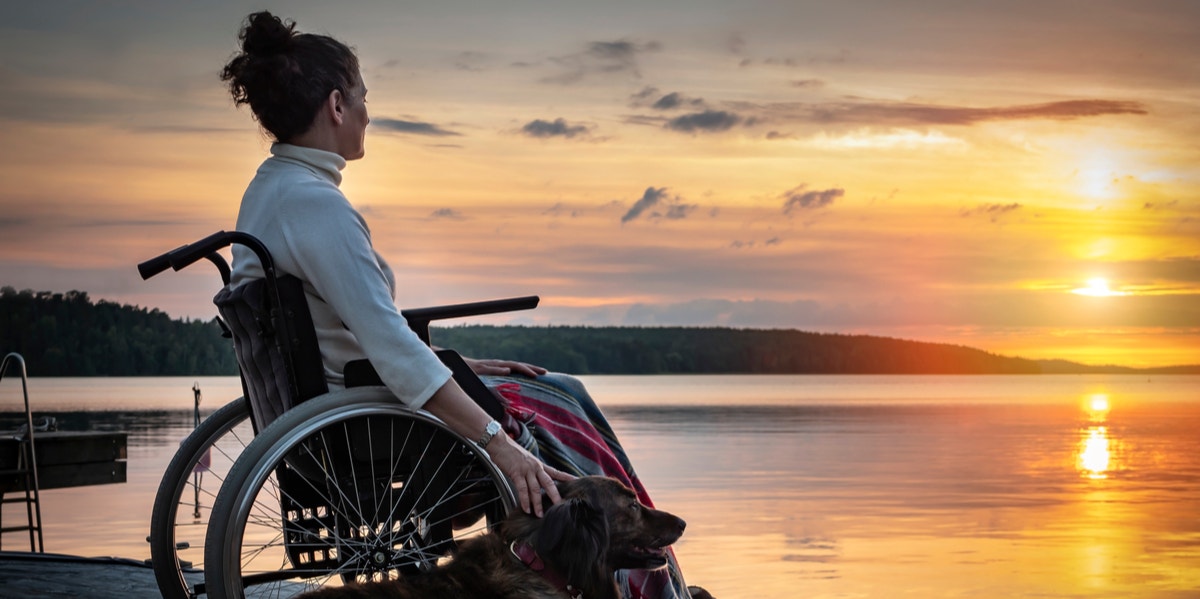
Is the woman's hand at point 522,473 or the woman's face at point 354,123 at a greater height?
the woman's face at point 354,123

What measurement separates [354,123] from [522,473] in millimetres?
933

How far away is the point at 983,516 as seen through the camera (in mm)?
13773

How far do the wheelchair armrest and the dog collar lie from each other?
0.60m

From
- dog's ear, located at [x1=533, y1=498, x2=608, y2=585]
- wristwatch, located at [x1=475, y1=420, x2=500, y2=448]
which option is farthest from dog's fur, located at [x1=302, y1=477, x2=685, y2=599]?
wristwatch, located at [x1=475, y1=420, x2=500, y2=448]

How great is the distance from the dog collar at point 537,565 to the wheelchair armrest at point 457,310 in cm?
60

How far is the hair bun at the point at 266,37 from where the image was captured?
2875 mm

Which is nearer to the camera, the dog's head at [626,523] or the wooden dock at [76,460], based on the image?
the dog's head at [626,523]

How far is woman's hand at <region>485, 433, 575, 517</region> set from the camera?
108 inches

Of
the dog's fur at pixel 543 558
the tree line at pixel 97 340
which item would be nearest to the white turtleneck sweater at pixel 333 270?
the dog's fur at pixel 543 558

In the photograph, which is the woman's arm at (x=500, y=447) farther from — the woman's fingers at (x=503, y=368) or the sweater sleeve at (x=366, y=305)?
the woman's fingers at (x=503, y=368)

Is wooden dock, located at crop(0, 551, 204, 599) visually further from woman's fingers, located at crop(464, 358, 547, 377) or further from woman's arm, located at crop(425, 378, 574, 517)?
woman's arm, located at crop(425, 378, 574, 517)

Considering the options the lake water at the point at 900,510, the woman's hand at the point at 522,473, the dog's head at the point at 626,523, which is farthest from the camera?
the lake water at the point at 900,510

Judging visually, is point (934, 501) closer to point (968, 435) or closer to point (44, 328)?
point (968, 435)

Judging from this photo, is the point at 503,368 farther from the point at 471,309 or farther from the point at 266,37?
the point at 266,37
